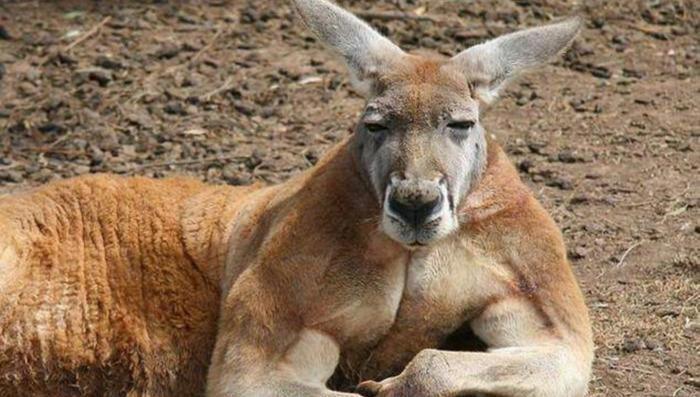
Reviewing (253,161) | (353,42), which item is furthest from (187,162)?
(353,42)

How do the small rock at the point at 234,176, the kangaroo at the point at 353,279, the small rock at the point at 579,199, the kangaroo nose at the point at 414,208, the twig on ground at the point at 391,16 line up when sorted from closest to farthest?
the kangaroo nose at the point at 414,208
the kangaroo at the point at 353,279
the small rock at the point at 579,199
the small rock at the point at 234,176
the twig on ground at the point at 391,16

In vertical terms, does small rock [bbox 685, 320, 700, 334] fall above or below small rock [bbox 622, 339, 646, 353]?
above

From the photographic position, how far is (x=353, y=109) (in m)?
8.66

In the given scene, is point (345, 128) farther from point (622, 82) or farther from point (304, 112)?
point (622, 82)

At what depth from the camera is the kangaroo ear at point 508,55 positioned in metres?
5.58

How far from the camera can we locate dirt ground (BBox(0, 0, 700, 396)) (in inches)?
279

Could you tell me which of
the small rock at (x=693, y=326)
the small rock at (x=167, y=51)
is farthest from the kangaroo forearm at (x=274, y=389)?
the small rock at (x=167, y=51)

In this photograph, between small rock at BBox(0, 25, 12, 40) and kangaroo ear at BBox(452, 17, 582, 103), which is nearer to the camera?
kangaroo ear at BBox(452, 17, 582, 103)

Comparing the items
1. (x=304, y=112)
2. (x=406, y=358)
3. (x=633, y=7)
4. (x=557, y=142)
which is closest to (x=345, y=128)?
(x=304, y=112)

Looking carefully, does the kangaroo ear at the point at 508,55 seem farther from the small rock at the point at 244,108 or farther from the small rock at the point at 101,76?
the small rock at the point at 101,76

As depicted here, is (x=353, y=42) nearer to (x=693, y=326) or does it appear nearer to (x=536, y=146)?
(x=693, y=326)

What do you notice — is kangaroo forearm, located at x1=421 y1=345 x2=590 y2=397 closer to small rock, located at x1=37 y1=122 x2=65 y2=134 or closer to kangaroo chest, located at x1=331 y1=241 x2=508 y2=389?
kangaroo chest, located at x1=331 y1=241 x2=508 y2=389

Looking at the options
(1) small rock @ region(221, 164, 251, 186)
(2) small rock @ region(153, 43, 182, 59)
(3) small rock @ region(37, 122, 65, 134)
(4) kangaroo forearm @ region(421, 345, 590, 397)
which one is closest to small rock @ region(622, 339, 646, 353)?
(4) kangaroo forearm @ region(421, 345, 590, 397)

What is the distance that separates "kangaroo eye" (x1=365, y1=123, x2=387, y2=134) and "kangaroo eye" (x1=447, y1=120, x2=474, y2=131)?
221 millimetres
